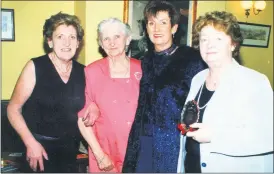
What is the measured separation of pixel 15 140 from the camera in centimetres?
232

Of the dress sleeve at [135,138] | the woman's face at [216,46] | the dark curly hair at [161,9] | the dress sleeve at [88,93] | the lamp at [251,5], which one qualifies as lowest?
the dress sleeve at [135,138]

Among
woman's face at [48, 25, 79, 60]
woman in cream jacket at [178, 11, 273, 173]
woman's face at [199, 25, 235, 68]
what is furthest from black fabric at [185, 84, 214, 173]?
woman's face at [48, 25, 79, 60]

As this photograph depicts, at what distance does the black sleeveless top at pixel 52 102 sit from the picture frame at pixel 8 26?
58.0 inches

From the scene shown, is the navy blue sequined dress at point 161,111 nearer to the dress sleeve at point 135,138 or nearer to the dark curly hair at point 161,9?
the dress sleeve at point 135,138

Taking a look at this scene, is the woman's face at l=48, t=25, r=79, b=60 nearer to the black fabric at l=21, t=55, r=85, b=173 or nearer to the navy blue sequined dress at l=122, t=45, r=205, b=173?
the black fabric at l=21, t=55, r=85, b=173

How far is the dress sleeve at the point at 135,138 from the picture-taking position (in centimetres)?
173

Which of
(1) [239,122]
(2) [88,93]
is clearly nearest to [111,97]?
(2) [88,93]

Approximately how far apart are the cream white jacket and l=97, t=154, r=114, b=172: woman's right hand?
0.69 meters

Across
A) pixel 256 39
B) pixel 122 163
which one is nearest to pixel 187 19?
pixel 256 39

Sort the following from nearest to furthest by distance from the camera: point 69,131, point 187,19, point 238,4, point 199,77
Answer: point 199,77, point 69,131, point 187,19, point 238,4

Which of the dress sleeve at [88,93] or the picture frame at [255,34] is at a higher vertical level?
the picture frame at [255,34]

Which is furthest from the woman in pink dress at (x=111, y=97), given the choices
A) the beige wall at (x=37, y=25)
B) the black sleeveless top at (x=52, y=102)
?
the beige wall at (x=37, y=25)

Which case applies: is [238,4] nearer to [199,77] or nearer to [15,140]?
[199,77]

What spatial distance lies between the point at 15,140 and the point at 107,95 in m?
1.11
